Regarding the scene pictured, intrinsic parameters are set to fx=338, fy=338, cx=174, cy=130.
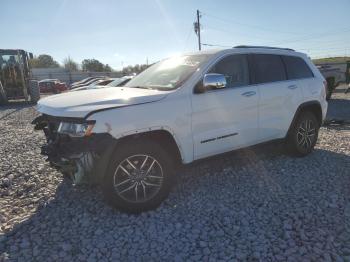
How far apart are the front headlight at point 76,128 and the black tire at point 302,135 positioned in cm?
354

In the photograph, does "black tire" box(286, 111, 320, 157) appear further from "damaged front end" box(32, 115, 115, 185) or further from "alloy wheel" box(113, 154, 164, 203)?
"damaged front end" box(32, 115, 115, 185)

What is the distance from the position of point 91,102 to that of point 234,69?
220cm

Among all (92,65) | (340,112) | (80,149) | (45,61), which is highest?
(45,61)

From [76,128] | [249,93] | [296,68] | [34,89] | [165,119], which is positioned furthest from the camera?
[34,89]

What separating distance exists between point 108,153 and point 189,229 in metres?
1.17

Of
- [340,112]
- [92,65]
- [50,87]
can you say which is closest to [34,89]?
[50,87]

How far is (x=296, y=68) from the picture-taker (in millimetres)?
5770

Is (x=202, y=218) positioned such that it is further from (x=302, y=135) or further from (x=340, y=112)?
(x=340, y=112)

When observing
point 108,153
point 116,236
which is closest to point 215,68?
point 108,153

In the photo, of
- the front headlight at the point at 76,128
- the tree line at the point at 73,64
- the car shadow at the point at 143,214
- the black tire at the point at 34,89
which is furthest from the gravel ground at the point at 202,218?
the tree line at the point at 73,64

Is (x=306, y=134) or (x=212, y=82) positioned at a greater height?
(x=212, y=82)

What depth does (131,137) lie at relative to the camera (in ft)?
12.4

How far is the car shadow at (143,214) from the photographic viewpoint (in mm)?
3371

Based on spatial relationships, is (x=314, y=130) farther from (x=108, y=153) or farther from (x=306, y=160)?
(x=108, y=153)
